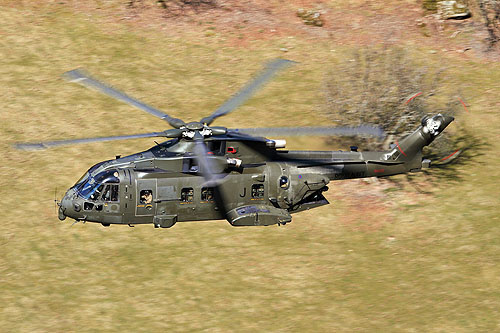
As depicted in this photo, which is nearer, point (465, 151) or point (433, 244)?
point (433, 244)

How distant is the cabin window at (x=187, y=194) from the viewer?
79.4ft

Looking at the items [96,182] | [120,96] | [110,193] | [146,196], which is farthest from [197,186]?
[120,96]

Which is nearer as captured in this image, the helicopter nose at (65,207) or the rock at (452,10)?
the helicopter nose at (65,207)

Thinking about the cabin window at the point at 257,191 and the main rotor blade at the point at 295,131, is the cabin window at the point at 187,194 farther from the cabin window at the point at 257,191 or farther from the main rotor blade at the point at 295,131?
the main rotor blade at the point at 295,131

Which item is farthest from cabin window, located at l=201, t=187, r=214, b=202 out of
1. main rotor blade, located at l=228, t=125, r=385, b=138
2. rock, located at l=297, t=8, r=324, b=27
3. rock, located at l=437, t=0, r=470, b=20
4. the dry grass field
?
rock, located at l=437, t=0, r=470, b=20

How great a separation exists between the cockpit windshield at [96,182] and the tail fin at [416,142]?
30.9 ft

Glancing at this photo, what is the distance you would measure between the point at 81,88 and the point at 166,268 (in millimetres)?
15535

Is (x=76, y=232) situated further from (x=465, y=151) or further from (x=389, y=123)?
(x=465, y=151)

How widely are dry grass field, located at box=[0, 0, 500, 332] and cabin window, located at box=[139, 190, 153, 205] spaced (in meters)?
3.42

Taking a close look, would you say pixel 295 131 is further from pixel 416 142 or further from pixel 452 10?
pixel 452 10

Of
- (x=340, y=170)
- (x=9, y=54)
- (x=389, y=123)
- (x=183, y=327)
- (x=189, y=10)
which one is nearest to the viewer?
(x=183, y=327)

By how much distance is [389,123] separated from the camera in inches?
1230

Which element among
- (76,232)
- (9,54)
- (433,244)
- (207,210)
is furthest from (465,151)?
(9,54)

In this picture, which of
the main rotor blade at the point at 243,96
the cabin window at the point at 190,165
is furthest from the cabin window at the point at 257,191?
the main rotor blade at the point at 243,96
